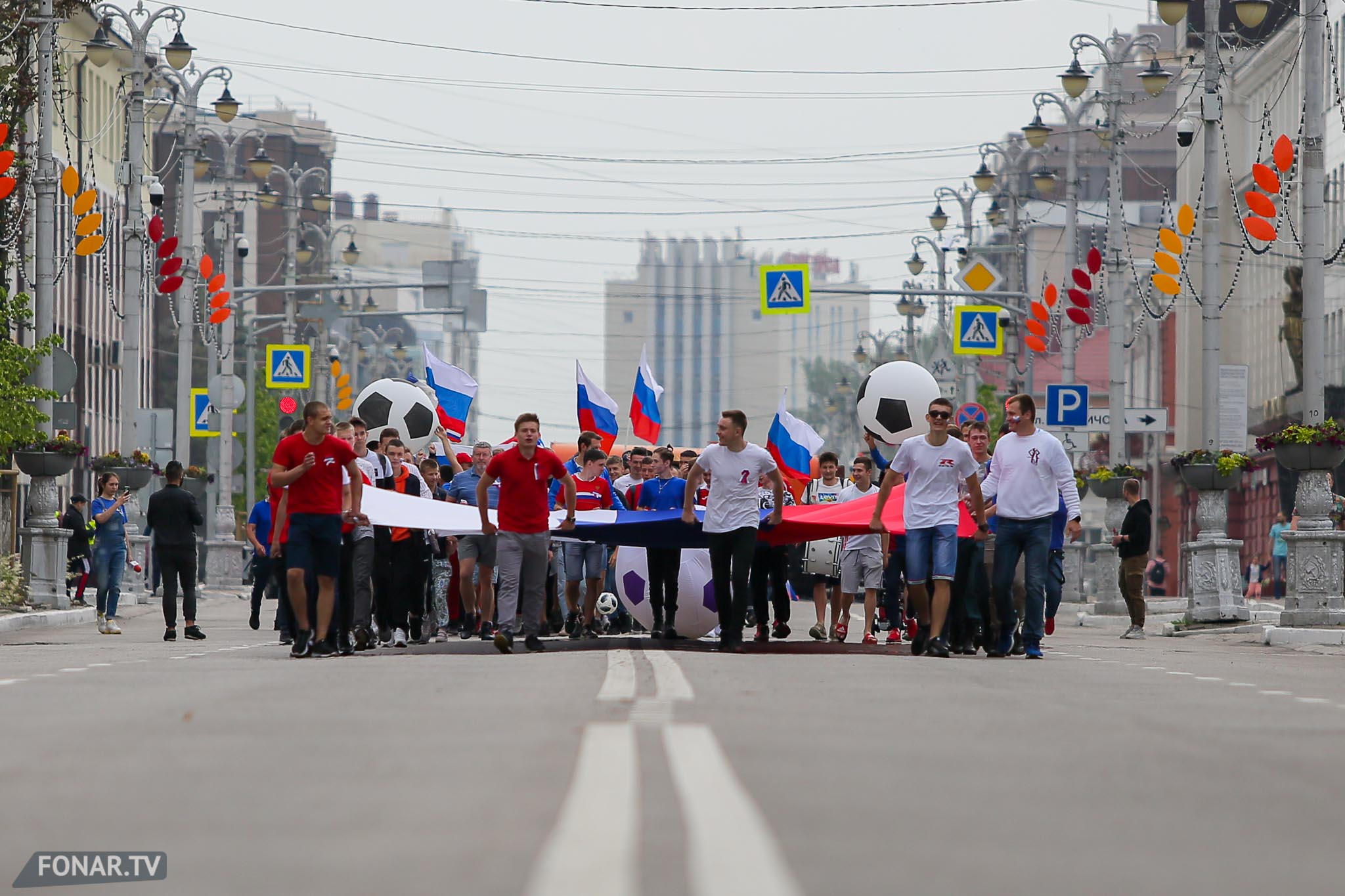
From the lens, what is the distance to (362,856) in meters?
5.96

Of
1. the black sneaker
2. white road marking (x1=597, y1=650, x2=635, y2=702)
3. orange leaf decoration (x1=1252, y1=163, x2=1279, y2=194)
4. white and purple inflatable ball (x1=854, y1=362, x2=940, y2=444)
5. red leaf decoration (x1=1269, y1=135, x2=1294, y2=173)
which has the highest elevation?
red leaf decoration (x1=1269, y1=135, x2=1294, y2=173)

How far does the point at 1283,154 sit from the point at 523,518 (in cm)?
1452

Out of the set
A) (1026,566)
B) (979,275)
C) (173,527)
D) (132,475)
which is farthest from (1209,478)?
(979,275)

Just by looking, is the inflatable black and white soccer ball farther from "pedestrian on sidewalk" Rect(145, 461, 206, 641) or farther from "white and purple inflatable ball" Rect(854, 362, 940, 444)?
"white and purple inflatable ball" Rect(854, 362, 940, 444)

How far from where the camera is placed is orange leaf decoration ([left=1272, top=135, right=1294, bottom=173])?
94.1 ft

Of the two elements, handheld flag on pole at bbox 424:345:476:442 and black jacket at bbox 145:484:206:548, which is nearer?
black jacket at bbox 145:484:206:548

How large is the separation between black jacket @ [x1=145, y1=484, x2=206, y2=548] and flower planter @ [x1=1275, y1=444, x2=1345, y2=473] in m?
11.0

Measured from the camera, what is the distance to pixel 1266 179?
95.0 ft

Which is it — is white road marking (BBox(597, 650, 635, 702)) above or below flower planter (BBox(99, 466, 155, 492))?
below

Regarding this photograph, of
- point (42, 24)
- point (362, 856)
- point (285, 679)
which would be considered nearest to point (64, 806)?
point (362, 856)

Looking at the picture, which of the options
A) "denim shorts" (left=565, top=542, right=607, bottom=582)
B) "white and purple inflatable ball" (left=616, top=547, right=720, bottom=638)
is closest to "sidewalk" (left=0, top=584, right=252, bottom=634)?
"denim shorts" (left=565, top=542, right=607, bottom=582)

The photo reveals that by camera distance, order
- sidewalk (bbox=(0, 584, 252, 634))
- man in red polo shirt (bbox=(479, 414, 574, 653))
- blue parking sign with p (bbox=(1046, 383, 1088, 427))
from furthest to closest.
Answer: blue parking sign with p (bbox=(1046, 383, 1088, 427))
sidewalk (bbox=(0, 584, 252, 634))
man in red polo shirt (bbox=(479, 414, 574, 653))

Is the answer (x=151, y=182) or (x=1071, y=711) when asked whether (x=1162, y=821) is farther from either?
(x=151, y=182)

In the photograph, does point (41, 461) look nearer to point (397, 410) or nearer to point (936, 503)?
point (397, 410)
